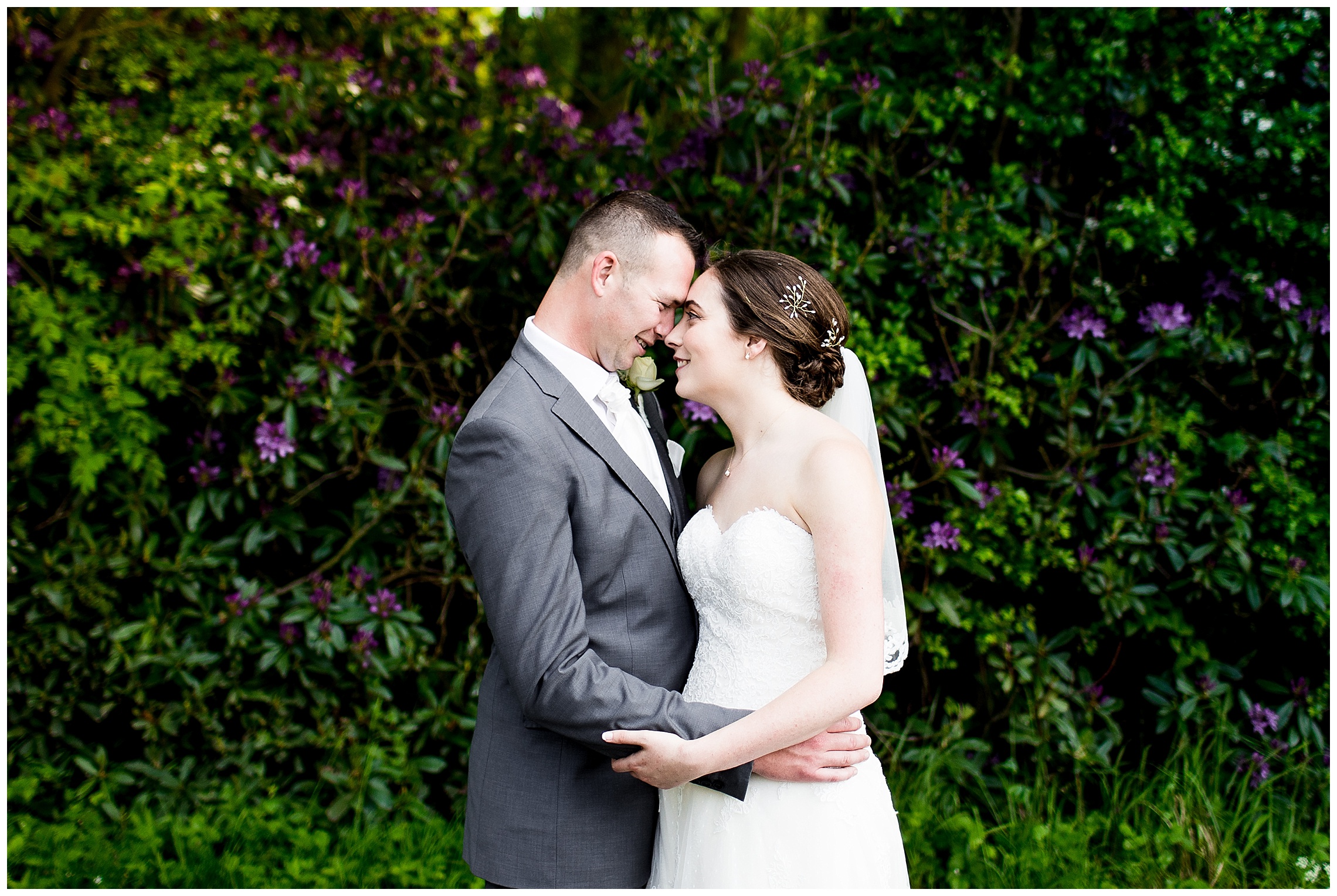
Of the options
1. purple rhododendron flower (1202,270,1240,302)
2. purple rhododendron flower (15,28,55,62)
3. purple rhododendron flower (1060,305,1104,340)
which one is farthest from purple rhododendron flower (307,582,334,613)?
purple rhododendron flower (1202,270,1240,302)

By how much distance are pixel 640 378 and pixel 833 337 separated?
0.53m

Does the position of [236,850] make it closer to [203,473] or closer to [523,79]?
[203,473]

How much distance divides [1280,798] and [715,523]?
2.76 meters

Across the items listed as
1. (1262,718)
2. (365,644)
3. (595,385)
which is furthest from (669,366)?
(1262,718)

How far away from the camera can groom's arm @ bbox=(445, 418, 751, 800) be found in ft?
5.48

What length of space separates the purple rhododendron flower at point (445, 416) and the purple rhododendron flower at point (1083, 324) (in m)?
2.36

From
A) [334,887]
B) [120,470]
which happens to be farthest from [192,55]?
[334,887]

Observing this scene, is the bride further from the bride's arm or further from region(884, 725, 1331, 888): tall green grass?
region(884, 725, 1331, 888): tall green grass

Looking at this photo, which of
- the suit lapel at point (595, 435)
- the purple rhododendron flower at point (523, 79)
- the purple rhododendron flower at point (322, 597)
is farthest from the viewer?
the purple rhododendron flower at point (523, 79)

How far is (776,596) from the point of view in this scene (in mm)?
1920

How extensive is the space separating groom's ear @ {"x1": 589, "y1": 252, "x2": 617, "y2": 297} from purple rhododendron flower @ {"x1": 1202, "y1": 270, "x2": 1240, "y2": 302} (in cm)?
256

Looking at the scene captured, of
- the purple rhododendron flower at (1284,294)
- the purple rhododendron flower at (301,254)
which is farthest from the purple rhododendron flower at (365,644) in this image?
the purple rhododendron flower at (1284,294)

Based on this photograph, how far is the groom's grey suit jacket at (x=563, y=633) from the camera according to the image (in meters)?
1.69

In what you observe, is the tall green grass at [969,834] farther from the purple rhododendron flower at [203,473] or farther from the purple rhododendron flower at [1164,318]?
the purple rhododendron flower at [1164,318]
